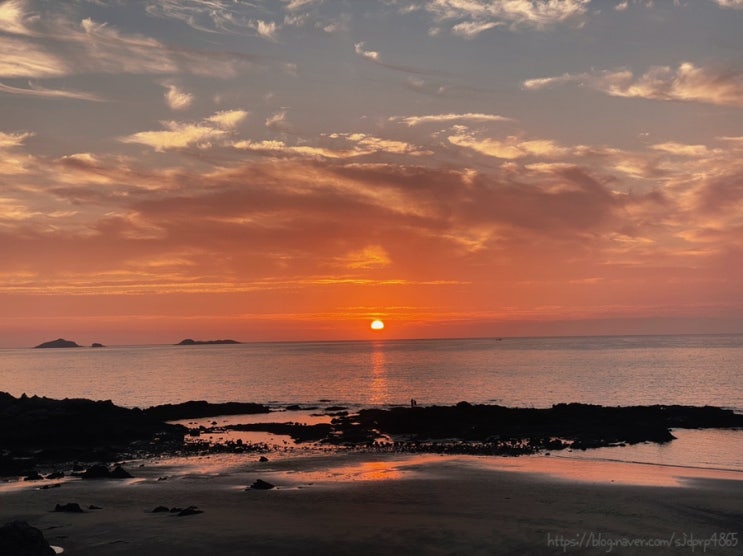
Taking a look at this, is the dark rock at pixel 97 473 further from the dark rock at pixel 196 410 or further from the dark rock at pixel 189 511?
the dark rock at pixel 196 410

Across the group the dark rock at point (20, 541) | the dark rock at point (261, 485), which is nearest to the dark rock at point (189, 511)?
the dark rock at point (261, 485)

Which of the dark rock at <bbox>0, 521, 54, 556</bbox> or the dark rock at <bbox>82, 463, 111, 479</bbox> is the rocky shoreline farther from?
the dark rock at <bbox>0, 521, 54, 556</bbox>

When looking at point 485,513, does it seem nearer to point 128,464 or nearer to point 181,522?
point 181,522

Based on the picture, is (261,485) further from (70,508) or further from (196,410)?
(196,410)

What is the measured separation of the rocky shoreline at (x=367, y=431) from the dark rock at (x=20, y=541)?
23.0 m

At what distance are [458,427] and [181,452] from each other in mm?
25981

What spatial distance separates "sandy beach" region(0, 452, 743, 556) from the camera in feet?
78.6

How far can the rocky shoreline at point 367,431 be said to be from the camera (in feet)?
166

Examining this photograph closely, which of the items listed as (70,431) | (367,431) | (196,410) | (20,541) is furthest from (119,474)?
(196,410)

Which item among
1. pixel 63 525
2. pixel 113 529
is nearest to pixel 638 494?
pixel 113 529

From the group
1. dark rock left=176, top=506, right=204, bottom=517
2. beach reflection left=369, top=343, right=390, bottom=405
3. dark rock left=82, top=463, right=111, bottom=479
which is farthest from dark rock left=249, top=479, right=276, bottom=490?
beach reflection left=369, top=343, right=390, bottom=405

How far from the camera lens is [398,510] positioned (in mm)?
29594

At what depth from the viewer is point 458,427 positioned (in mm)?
61562

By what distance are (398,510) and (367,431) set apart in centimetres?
3274
